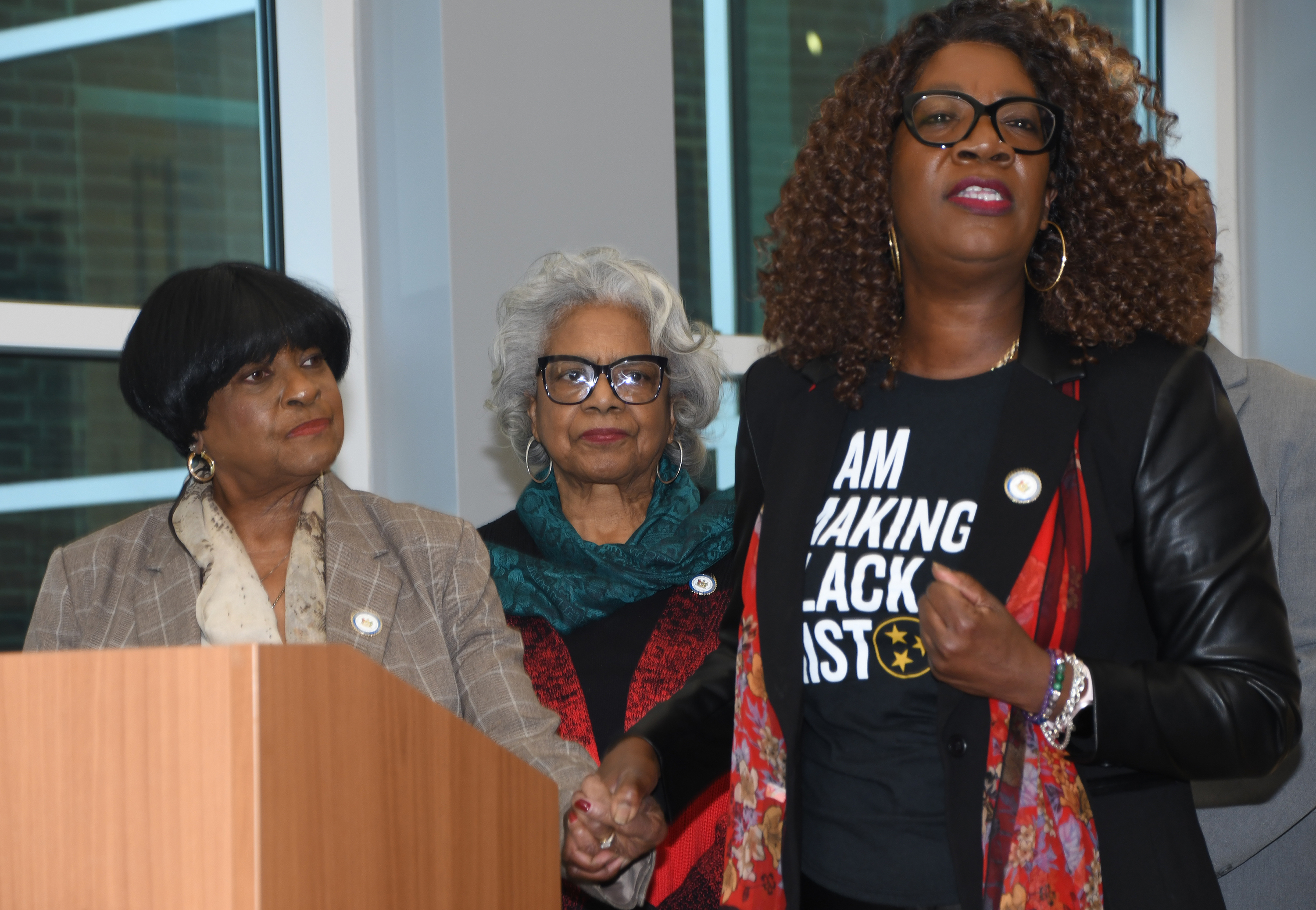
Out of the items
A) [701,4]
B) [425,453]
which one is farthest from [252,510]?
[701,4]

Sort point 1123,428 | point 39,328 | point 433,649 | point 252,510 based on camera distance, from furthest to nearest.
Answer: point 39,328 → point 252,510 → point 433,649 → point 1123,428

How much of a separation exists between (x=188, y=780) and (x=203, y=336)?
1.31 m

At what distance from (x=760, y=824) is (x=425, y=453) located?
1.72 m

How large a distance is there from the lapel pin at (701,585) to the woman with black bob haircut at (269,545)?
430 mm

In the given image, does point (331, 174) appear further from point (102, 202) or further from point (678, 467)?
point (678, 467)

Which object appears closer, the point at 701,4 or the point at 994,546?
the point at 994,546

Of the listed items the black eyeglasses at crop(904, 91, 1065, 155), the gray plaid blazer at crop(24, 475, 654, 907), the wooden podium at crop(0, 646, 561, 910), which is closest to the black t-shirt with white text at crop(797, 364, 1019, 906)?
the black eyeglasses at crop(904, 91, 1065, 155)

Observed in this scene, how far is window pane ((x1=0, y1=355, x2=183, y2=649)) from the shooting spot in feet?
9.96

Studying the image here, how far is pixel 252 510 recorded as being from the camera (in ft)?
7.25

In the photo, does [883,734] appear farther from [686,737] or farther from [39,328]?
[39,328]

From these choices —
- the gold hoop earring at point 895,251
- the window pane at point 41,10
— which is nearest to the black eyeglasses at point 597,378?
the gold hoop earring at point 895,251

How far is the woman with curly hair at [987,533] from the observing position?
1.37 meters

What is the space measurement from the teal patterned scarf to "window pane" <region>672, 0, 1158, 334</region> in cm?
170

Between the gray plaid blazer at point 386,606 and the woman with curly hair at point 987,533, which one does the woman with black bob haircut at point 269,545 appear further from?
the woman with curly hair at point 987,533
